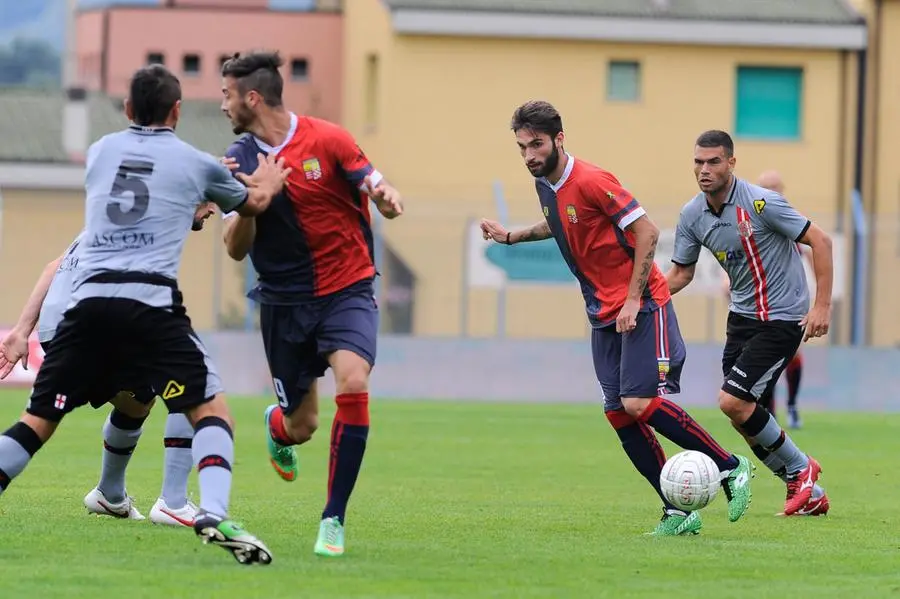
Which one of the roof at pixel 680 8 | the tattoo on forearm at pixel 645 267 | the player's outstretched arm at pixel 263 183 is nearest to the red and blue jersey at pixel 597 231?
the tattoo on forearm at pixel 645 267

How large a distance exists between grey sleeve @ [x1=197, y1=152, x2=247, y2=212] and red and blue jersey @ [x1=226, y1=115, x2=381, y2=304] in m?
0.55

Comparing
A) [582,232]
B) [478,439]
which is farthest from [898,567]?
[478,439]

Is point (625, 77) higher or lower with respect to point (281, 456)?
higher

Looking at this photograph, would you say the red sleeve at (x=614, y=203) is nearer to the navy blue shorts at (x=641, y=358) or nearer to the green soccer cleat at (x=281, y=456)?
the navy blue shorts at (x=641, y=358)

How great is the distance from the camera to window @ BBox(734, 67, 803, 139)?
40.2m

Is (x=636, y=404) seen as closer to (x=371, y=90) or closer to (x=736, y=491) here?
(x=736, y=491)

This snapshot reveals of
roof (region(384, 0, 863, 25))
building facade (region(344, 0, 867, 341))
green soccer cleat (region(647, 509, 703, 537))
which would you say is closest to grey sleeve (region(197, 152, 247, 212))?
green soccer cleat (region(647, 509, 703, 537))

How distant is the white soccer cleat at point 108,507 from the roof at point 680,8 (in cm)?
2972

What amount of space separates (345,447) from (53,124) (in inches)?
1456

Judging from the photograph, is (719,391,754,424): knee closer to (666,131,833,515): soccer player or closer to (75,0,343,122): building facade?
(666,131,833,515): soccer player

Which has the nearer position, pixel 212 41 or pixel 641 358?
pixel 641 358

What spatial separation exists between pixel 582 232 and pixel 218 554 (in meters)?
2.80

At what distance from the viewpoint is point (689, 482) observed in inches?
379

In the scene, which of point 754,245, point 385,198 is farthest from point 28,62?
point 385,198
